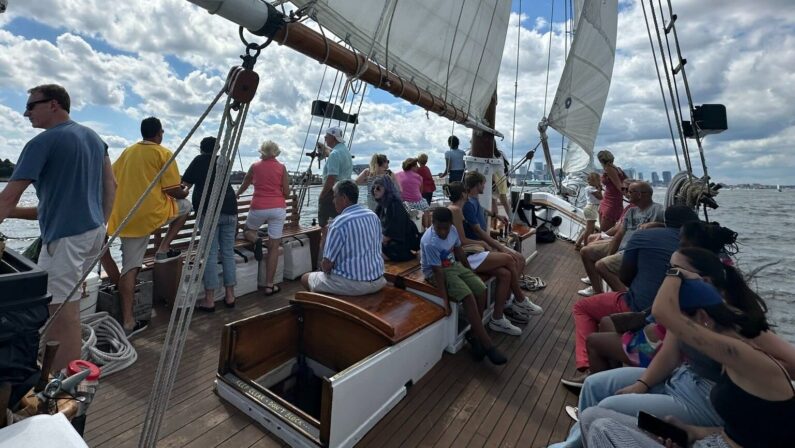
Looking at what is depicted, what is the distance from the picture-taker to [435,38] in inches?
173

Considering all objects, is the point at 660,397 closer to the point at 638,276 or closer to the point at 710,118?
the point at 638,276

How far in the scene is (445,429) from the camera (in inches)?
85.3

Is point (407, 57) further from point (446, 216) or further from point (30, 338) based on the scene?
point (30, 338)

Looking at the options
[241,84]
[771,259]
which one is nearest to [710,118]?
[241,84]

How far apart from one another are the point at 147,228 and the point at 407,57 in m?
2.92

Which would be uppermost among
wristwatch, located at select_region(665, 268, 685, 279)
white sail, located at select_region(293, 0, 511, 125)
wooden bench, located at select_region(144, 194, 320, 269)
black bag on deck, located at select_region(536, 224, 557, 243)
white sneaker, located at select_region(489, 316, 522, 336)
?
white sail, located at select_region(293, 0, 511, 125)

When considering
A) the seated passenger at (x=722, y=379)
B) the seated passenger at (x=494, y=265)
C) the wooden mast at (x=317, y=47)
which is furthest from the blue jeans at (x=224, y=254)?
the seated passenger at (x=722, y=379)

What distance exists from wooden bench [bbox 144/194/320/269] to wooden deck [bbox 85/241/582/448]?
0.87 meters

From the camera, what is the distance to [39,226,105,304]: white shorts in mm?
2006

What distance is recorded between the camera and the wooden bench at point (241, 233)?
382 cm

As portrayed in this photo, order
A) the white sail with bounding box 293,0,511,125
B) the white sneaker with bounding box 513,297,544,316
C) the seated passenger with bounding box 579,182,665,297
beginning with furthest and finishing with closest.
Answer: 1. the white sneaker with bounding box 513,297,544,316
2. the seated passenger with bounding box 579,182,665,297
3. the white sail with bounding box 293,0,511,125

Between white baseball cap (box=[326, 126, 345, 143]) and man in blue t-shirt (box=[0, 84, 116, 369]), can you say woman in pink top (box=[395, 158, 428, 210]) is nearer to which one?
white baseball cap (box=[326, 126, 345, 143])

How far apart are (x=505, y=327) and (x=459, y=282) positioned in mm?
824

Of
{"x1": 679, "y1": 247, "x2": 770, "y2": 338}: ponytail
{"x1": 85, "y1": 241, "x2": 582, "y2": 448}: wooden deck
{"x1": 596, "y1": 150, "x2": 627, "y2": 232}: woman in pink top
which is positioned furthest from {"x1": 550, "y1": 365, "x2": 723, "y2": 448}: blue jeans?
{"x1": 596, "y1": 150, "x2": 627, "y2": 232}: woman in pink top
